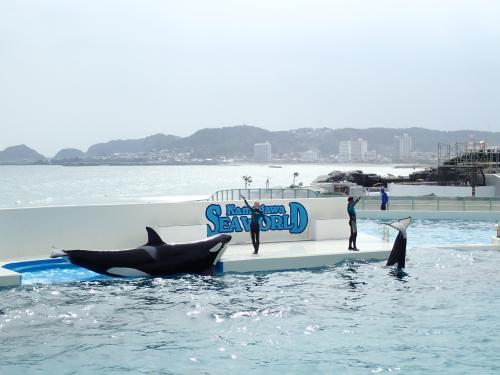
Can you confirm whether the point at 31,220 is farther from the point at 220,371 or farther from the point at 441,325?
the point at 441,325

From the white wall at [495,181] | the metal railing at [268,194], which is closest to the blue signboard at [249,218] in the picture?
the metal railing at [268,194]

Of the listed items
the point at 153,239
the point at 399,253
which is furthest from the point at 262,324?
the point at 399,253

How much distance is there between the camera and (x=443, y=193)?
124 feet

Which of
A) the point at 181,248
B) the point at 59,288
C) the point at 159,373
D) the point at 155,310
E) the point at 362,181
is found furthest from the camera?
the point at 362,181

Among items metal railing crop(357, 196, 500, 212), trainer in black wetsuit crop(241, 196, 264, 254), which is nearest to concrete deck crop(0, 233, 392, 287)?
trainer in black wetsuit crop(241, 196, 264, 254)

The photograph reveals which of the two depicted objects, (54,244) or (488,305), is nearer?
(488,305)

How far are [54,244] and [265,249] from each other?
5.37 metres

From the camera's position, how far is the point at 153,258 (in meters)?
14.8

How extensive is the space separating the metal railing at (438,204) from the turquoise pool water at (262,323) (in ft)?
37.2

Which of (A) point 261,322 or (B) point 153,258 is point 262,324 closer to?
(A) point 261,322

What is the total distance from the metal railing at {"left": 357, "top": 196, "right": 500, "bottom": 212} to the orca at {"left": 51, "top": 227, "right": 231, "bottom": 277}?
42.8 ft

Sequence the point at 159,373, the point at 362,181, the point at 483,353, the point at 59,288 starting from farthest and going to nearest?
the point at 362,181 < the point at 59,288 < the point at 483,353 < the point at 159,373

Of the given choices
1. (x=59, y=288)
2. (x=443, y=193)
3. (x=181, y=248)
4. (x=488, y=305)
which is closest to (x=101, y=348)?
(x=59, y=288)

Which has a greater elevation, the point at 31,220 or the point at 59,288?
the point at 31,220
